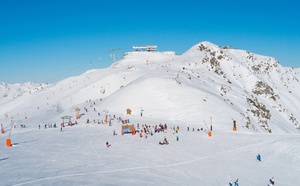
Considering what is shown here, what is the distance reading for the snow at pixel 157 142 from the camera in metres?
23.2

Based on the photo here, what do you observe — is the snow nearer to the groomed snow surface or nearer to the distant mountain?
the groomed snow surface

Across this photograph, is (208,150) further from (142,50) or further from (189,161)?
(142,50)

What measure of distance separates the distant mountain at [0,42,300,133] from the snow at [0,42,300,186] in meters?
0.36

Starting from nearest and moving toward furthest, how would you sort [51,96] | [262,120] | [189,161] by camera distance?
[189,161] → [262,120] → [51,96]

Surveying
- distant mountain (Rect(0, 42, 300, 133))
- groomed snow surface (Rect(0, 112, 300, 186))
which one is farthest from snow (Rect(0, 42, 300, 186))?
distant mountain (Rect(0, 42, 300, 133))

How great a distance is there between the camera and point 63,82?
102000mm

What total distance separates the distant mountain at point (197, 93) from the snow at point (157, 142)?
0.36 metres

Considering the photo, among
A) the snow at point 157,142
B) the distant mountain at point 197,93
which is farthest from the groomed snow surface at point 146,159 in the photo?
the distant mountain at point 197,93

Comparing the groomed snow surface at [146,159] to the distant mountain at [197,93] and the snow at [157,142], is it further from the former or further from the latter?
the distant mountain at [197,93]

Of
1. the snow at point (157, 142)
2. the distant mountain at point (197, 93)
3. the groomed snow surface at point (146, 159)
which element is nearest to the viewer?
the groomed snow surface at point (146, 159)

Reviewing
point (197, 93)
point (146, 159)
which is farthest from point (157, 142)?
point (197, 93)

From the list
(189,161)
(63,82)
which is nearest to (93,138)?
(189,161)

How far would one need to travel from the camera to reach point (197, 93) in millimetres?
59656

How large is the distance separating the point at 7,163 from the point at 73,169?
6400 millimetres
